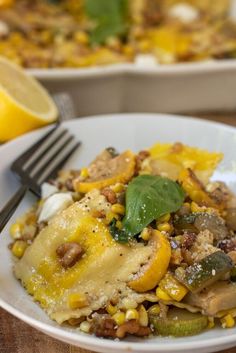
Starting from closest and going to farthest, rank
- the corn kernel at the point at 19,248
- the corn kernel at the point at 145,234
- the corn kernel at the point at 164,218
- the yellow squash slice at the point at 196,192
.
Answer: the corn kernel at the point at 145,234
the corn kernel at the point at 164,218
the corn kernel at the point at 19,248
the yellow squash slice at the point at 196,192

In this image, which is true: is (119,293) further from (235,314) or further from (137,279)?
(235,314)

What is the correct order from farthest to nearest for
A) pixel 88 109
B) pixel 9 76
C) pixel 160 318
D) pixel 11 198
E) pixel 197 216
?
pixel 88 109 < pixel 9 76 < pixel 11 198 < pixel 197 216 < pixel 160 318

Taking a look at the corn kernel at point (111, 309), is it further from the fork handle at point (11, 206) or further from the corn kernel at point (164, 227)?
the fork handle at point (11, 206)

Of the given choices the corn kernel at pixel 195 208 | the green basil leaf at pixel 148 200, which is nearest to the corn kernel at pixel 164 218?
the green basil leaf at pixel 148 200

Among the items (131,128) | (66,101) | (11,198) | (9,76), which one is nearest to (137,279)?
(11,198)

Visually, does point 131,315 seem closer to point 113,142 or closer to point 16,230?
point 16,230

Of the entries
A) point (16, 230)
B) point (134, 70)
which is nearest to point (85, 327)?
point (16, 230)
